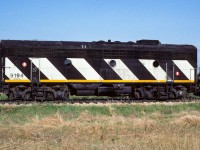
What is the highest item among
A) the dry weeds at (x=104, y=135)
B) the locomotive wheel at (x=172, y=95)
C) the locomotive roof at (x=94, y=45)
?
the locomotive roof at (x=94, y=45)

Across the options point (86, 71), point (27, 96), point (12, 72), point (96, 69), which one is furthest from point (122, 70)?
point (12, 72)

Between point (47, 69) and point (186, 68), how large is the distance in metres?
9.65

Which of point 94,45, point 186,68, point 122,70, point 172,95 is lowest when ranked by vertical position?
point 172,95

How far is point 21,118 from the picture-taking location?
16766 millimetres

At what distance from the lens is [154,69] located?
24.3m

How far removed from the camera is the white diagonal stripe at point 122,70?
2366 cm

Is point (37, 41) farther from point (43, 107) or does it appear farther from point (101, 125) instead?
point (101, 125)

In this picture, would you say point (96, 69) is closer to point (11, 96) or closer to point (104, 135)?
point (11, 96)

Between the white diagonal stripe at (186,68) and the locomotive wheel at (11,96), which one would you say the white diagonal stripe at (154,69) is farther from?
the locomotive wheel at (11,96)

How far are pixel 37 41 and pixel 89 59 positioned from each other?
3582 mm

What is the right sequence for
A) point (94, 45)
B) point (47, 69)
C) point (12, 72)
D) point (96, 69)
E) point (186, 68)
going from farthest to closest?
point (186, 68) < point (94, 45) < point (96, 69) < point (47, 69) < point (12, 72)

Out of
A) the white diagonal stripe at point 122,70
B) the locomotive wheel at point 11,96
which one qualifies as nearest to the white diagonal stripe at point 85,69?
the white diagonal stripe at point 122,70

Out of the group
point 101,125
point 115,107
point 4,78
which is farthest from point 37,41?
point 101,125

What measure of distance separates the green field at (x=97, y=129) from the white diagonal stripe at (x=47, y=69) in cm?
362
